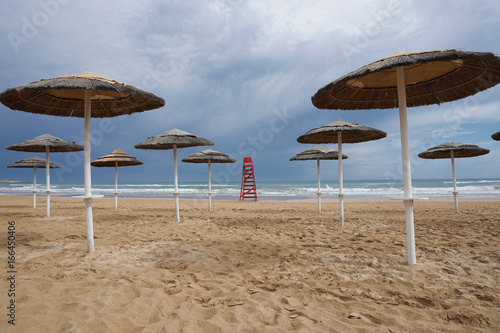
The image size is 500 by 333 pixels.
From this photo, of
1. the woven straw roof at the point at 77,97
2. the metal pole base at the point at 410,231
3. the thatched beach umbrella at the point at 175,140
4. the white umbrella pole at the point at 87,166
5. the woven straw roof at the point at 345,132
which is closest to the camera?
the metal pole base at the point at 410,231

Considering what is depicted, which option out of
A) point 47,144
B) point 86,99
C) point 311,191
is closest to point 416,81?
point 86,99

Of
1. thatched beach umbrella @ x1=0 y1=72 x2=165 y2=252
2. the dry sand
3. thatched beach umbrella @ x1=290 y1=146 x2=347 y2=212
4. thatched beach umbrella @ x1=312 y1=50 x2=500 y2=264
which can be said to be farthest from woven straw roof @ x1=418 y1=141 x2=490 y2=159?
thatched beach umbrella @ x1=0 y1=72 x2=165 y2=252

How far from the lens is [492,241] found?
4.61 metres

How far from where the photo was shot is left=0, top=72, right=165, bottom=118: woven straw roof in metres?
3.46

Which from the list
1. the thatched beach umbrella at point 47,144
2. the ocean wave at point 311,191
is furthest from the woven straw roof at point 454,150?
the thatched beach umbrella at point 47,144

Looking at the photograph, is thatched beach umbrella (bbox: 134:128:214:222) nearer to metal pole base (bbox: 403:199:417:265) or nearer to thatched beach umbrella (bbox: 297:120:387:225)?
thatched beach umbrella (bbox: 297:120:387:225)

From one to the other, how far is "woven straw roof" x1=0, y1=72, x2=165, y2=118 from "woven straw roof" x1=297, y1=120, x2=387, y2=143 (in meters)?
3.53

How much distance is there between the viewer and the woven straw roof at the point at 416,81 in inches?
106

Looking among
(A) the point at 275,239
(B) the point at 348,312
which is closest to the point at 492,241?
(A) the point at 275,239

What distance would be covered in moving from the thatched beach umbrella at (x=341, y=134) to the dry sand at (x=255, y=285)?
192 centimetres

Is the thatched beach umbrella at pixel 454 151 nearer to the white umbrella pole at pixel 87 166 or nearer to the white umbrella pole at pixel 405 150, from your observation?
the white umbrella pole at pixel 405 150

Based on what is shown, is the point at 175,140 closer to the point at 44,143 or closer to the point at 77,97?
the point at 77,97

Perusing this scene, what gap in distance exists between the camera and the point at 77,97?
182 inches

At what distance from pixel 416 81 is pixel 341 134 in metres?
2.73
